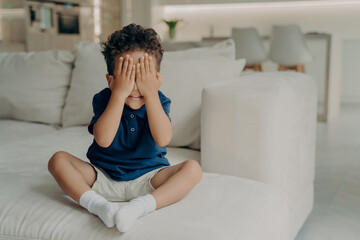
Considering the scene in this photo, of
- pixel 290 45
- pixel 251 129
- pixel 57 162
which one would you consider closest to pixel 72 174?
pixel 57 162

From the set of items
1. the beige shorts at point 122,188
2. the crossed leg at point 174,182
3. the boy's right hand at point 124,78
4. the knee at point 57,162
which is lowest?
the beige shorts at point 122,188

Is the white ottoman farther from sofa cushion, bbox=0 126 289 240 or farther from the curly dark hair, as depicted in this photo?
the curly dark hair

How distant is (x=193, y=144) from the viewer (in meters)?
1.68

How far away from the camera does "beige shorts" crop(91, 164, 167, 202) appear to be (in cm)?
116

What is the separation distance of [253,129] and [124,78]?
19.1 inches

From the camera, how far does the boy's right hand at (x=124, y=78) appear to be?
1085mm

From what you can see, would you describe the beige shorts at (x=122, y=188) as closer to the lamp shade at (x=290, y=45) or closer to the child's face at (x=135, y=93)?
the child's face at (x=135, y=93)

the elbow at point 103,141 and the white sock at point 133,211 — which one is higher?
the elbow at point 103,141

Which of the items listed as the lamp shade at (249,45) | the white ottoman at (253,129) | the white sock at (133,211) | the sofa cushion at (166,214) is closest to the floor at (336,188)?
the white ottoman at (253,129)

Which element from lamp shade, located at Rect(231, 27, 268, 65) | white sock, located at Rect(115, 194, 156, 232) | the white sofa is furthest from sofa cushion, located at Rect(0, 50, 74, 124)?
lamp shade, located at Rect(231, 27, 268, 65)

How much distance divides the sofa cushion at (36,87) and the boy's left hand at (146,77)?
1152 mm

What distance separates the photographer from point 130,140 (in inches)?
47.1

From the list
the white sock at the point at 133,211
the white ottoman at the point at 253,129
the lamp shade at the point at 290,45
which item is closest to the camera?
the white sock at the point at 133,211

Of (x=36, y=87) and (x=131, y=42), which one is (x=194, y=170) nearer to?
(x=131, y=42)
